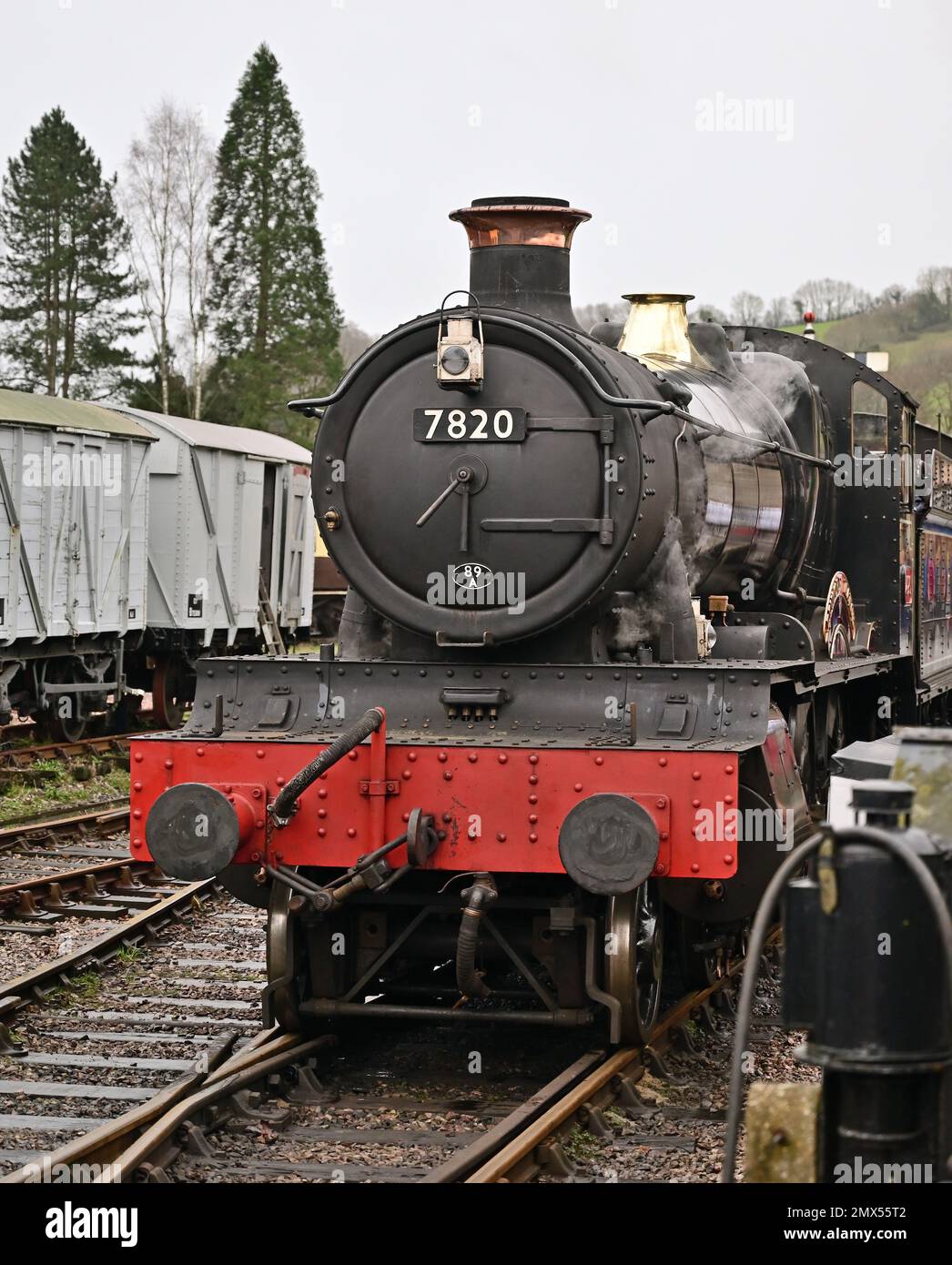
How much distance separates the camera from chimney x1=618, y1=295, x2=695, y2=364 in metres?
8.16

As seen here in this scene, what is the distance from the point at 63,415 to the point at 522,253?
10.0m

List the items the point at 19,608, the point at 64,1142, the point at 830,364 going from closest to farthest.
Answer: the point at 64,1142 → the point at 830,364 → the point at 19,608

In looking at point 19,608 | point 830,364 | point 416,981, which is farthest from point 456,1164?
point 19,608

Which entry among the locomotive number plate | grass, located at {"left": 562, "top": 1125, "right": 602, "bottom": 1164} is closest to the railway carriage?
the locomotive number plate

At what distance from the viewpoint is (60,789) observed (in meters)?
13.6

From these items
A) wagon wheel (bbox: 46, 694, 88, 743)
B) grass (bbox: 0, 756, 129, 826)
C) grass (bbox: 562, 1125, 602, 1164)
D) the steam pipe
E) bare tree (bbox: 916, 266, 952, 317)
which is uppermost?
bare tree (bbox: 916, 266, 952, 317)

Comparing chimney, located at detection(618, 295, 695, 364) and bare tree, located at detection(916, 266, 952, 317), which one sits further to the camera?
bare tree, located at detection(916, 266, 952, 317)

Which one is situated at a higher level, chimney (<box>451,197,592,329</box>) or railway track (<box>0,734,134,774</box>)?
chimney (<box>451,197,592,329</box>)

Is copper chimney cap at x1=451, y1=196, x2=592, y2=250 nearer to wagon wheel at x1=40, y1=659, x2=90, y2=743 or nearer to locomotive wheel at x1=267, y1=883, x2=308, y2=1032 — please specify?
locomotive wheel at x1=267, y1=883, x2=308, y2=1032

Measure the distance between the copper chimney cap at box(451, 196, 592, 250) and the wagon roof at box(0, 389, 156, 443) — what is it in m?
8.54

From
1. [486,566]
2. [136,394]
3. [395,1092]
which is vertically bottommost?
[395,1092]

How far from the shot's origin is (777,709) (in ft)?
21.5

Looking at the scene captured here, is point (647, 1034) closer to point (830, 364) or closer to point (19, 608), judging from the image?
point (830, 364)

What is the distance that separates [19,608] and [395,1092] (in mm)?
9779
